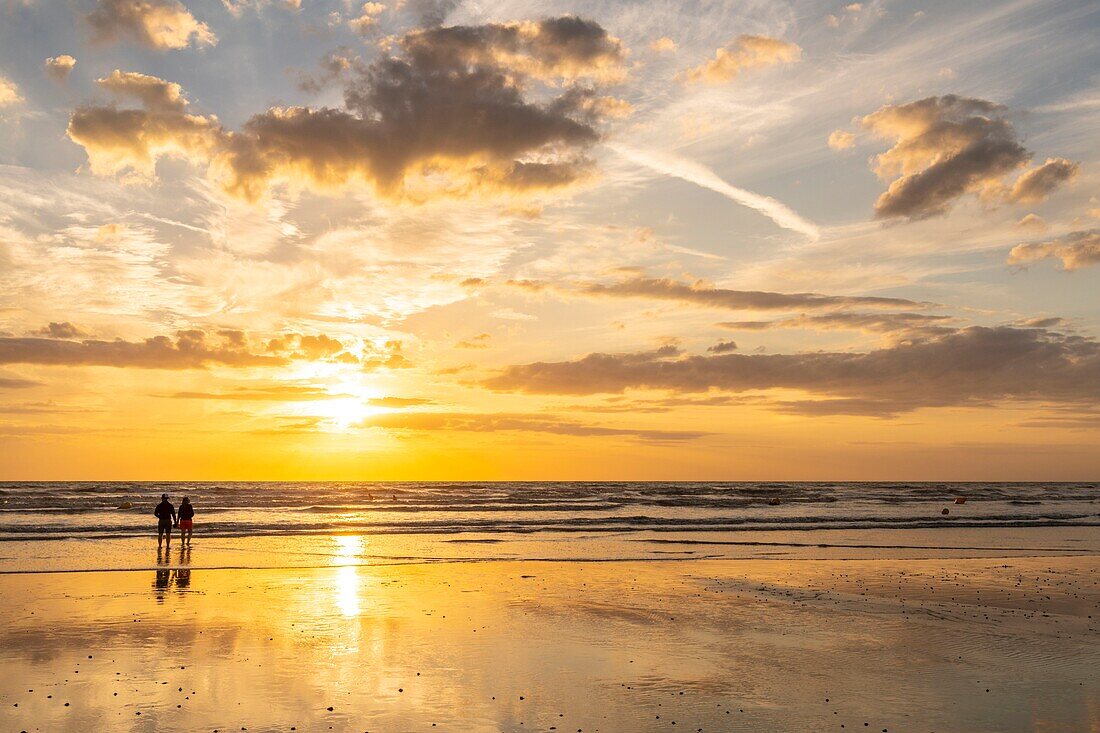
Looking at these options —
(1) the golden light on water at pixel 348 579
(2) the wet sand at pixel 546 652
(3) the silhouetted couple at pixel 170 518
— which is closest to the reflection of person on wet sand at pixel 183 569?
(2) the wet sand at pixel 546 652

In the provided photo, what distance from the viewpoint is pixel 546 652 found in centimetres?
1648

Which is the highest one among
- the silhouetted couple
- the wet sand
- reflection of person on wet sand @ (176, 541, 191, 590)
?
the silhouetted couple

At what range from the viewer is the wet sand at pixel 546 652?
12383 millimetres

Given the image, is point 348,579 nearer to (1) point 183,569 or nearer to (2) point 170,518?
(1) point 183,569

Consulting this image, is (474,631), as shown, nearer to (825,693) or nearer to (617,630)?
(617,630)

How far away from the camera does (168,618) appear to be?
19953 mm

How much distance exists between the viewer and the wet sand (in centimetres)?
1238

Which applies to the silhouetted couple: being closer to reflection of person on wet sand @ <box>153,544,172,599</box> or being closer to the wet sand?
reflection of person on wet sand @ <box>153,544,172,599</box>

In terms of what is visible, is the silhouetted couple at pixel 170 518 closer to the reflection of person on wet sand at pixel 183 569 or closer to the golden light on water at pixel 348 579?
the reflection of person on wet sand at pixel 183 569

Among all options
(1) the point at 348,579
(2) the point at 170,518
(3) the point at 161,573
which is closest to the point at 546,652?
(1) the point at 348,579

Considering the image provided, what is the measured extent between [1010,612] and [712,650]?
9829mm

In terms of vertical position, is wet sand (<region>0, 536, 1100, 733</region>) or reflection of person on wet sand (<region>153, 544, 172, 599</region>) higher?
wet sand (<region>0, 536, 1100, 733</region>)

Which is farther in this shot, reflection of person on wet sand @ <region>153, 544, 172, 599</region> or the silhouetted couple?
the silhouetted couple

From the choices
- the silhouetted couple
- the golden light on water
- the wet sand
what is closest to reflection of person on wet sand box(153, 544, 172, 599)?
the wet sand
